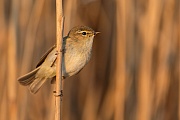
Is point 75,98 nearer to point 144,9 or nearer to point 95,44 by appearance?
point 95,44

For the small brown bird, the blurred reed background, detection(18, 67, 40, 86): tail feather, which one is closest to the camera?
the small brown bird

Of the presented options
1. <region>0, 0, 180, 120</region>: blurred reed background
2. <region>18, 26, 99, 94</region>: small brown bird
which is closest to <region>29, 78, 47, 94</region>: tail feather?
<region>18, 26, 99, 94</region>: small brown bird

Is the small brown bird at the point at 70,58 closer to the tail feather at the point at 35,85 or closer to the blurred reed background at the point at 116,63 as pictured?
the tail feather at the point at 35,85

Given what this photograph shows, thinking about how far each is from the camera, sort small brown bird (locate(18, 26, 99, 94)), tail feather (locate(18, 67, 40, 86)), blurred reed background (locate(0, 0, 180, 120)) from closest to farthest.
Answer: small brown bird (locate(18, 26, 99, 94))
tail feather (locate(18, 67, 40, 86))
blurred reed background (locate(0, 0, 180, 120))

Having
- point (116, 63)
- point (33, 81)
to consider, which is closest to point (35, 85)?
point (33, 81)

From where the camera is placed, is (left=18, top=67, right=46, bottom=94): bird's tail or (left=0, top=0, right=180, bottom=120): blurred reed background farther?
(left=0, top=0, right=180, bottom=120): blurred reed background

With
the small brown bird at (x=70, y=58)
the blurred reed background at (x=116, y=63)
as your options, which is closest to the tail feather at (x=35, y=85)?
the small brown bird at (x=70, y=58)

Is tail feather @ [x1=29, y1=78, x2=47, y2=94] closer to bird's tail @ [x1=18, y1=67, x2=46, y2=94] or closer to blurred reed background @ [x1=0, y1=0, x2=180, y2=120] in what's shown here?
bird's tail @ [x1=18, y1=67, x2=46, y2=94]
